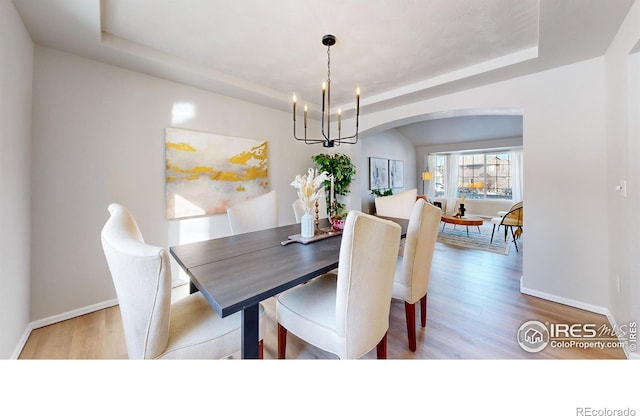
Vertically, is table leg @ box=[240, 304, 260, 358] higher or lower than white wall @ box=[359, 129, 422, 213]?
lower

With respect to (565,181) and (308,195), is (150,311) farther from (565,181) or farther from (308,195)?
(565,181)

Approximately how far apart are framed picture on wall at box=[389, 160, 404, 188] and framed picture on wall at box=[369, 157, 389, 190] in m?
0.21

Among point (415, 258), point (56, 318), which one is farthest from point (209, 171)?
point (415, 258)

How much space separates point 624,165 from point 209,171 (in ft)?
11.9

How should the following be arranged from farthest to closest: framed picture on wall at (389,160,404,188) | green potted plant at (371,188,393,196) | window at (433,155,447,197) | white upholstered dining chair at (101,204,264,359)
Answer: window at (433,155,447,197) → framed picture on wall at (389,160,404,188) → green potted plant at (371,188,393,196) → white upholstered dining chair at (101,204,264,359)

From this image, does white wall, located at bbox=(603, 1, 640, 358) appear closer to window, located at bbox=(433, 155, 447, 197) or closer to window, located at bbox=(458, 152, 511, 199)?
window, located at bbox=(458, 152, 511, 199)

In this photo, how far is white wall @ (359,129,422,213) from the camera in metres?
5.70

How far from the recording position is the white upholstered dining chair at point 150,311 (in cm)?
82

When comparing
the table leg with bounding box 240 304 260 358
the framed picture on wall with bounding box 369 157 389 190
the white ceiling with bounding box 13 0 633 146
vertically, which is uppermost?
the white ceiling with bounding box 13 0 633 146

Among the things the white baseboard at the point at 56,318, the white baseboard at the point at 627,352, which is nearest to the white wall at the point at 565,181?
the white baseboard at the point at 627,352

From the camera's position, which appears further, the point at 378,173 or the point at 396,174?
the point at 396,174

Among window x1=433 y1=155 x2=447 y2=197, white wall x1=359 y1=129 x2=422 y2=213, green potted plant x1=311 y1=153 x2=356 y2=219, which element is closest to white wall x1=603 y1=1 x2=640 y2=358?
green potted plant x1=311 y1=153 x2=356 y2=219

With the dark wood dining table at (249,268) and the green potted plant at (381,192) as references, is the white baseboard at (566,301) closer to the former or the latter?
the dark wood dining table at (249,268)

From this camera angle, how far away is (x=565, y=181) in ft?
7.46
